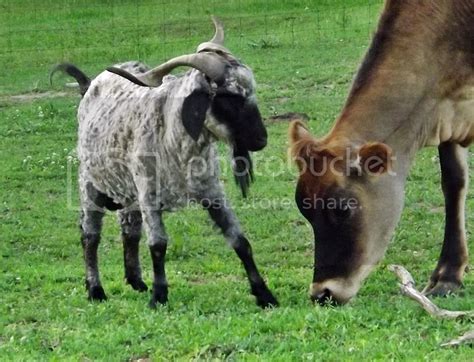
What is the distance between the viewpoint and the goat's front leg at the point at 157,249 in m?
7.23

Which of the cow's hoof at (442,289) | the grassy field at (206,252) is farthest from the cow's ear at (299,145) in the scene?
the cow's hoof at (442,289)

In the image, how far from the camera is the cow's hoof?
723cm

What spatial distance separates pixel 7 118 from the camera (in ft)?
49.1

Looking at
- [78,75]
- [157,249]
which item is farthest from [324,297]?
[78,75]

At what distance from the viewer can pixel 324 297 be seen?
636 centimetres

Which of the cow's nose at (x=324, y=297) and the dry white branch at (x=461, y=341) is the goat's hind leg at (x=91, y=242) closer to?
the cow's nose at (x=324, y=297)

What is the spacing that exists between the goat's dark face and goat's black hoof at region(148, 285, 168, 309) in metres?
1.08

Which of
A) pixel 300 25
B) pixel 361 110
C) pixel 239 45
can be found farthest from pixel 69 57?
pixel 361 110

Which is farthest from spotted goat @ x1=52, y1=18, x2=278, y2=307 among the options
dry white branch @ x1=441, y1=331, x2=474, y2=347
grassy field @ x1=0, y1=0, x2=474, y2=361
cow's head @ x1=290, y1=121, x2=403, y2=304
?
dry white branch @ x1=441, y1=331, x2=474, y2=347

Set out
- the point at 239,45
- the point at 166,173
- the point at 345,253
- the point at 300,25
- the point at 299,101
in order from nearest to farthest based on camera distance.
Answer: the point at 345,253, the point at 166,173, the point at 299,101, the point at 239,45, the point at 300,25

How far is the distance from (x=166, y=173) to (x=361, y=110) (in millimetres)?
1508

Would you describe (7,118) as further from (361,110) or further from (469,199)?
(361,110)

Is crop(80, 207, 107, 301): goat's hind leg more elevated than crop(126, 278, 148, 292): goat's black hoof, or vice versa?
crop(80, 207, 107, 301): goat's hind leg

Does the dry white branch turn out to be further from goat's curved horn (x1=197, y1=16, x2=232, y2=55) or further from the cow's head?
goat's curved horn (x1=197, y1=16, x2=232, y2=55)
